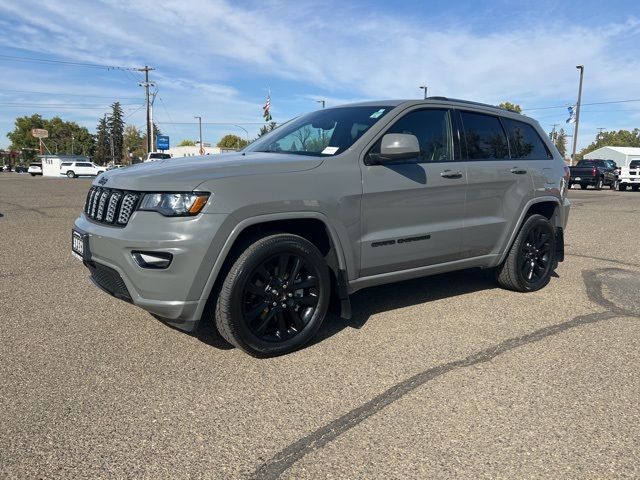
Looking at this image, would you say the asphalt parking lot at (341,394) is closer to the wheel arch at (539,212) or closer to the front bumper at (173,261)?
the front bumper at (173,261)

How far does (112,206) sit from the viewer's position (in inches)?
135

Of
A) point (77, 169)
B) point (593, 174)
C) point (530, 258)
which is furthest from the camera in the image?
point (77, 169)

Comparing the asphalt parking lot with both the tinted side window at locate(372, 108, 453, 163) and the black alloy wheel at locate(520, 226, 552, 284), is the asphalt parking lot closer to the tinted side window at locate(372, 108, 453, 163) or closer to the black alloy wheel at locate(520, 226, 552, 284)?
the black alloy wheel at locate(520, 226, 552, 284)

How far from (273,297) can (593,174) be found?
29.9m

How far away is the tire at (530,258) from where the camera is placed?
16.7 ft

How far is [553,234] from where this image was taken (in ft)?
17.8

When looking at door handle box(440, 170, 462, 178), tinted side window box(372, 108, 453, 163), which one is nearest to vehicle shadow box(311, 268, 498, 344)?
door handle box(440, 170, 462, 178)

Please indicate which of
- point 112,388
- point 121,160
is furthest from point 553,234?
point 121,160

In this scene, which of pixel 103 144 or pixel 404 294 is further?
pixel 103 144

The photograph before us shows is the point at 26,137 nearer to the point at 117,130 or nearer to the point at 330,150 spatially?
the point at 117,130

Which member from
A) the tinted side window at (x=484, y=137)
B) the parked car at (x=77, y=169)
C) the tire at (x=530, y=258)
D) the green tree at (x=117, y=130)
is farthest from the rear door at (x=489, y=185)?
the green tree at (x=117, y=130)

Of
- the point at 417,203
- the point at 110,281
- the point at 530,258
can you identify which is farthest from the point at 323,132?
the point at 530,258

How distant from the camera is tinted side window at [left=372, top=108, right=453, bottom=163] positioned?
14.0ft

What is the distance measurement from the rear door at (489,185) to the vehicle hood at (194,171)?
5.36ft
